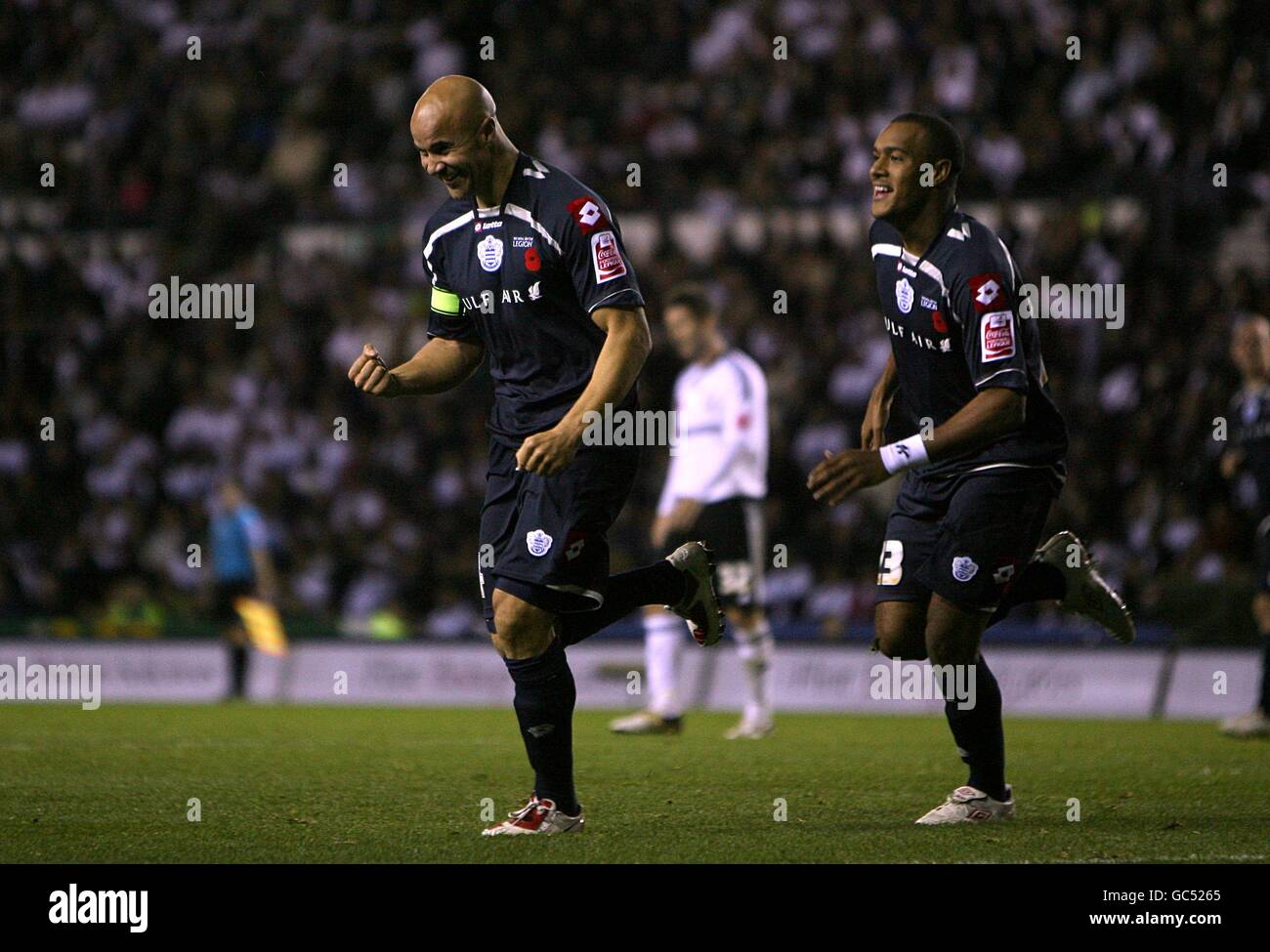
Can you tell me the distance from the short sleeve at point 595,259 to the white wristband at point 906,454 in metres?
0.96

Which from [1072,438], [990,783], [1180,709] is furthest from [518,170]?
[1072,438]

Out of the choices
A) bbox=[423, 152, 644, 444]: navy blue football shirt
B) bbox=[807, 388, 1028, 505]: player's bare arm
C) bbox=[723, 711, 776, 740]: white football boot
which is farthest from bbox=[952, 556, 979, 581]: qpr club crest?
bbox=[723, 711, 776, 740]: white football boot

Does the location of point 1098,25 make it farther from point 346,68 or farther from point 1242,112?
point 346,68

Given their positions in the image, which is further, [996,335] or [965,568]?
[965,568]

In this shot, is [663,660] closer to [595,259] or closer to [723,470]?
[723,470]

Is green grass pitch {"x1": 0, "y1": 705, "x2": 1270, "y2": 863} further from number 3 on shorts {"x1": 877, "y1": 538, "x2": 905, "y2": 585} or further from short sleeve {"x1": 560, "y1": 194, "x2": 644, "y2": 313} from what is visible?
short sleeve {"x1": 560, "y1": 194, "x2": 644, "y2": 313}

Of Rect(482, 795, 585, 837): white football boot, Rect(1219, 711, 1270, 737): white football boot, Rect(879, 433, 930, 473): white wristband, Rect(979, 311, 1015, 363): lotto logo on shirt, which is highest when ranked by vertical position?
Rect(979, 311, 1015, 363): lotto logo on shirt

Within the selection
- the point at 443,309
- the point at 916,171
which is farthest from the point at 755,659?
the point at 916,171

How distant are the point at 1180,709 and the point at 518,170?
9.10 meters

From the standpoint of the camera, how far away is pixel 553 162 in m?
19.8

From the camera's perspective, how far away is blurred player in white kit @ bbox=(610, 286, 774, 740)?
35.4ft

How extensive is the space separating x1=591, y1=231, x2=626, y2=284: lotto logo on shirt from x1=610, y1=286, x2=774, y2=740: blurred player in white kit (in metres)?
4.67

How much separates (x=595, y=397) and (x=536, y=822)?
1451 mm

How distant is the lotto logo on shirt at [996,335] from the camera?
6.29 m
